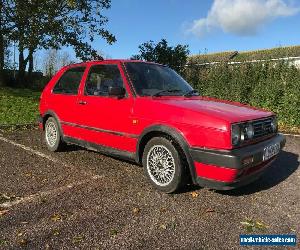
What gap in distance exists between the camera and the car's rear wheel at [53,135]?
23.3 feet

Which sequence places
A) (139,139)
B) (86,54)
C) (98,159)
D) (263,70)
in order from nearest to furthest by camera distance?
(139,139) < (98,159) < (263,70) < (86,54)

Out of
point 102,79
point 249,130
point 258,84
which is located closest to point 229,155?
point 249,130

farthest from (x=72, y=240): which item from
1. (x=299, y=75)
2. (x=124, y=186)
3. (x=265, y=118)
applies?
(x=299, y=75)

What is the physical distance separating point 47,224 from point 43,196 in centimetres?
90

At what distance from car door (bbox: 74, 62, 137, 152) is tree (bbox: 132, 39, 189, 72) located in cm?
1119

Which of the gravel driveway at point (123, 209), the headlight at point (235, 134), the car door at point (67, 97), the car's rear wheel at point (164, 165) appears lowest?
the gravel driveway at point (123, 209)

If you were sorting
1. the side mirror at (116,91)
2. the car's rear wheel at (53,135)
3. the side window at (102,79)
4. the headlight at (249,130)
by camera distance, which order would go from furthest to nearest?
the car's rear wheel at (53,135), the side window at (102,79), the side mirror at (116,91), the headlight at (249,130)

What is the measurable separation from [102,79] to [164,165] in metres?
1.95

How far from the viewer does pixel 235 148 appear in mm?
4414

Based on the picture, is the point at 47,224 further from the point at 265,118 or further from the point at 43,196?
the point at 265,118

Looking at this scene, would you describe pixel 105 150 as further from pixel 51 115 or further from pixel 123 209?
pixel 51 115

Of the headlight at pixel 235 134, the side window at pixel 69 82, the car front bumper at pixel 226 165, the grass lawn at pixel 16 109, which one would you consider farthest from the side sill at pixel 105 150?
the grass lawn at pixel 16 109

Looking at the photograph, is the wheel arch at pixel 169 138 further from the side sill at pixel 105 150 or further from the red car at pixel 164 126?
the side sill at pixel 105 150

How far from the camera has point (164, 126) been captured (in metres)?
4.85
